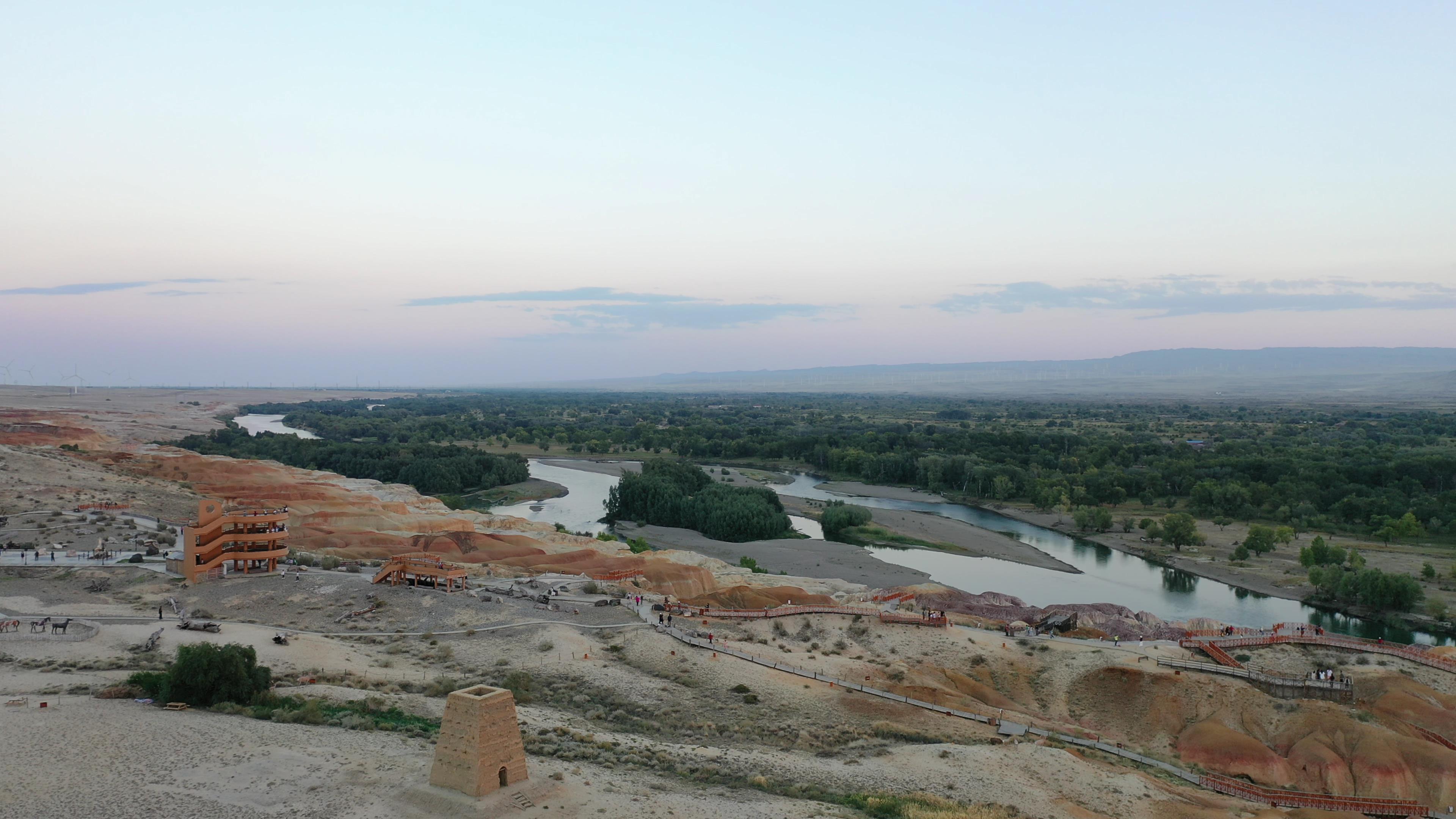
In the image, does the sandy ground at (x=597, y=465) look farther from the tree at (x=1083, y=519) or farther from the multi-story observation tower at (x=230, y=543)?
the multi-story observation tower at (x=230, y=543)

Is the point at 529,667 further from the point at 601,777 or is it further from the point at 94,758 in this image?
the point at 94,758

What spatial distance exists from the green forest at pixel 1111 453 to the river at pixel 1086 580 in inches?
494

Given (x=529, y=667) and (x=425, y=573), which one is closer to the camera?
(x=529, y=667)

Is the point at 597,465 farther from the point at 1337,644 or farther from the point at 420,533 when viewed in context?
the point at 1337,644

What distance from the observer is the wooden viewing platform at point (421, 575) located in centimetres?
4397

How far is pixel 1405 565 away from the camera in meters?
62.3

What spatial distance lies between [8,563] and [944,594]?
47899 mm

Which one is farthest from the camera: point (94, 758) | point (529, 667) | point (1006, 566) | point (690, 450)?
point (690, 450)

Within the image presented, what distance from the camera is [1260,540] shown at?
67.6 m

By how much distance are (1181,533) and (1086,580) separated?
13.0m

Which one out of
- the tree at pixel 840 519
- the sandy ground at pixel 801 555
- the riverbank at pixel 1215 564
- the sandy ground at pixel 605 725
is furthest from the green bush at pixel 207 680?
the riverbank at pixel 1215 564

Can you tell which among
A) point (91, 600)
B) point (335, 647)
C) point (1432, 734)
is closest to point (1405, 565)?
point (1432, 734)

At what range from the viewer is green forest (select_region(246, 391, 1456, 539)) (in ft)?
268

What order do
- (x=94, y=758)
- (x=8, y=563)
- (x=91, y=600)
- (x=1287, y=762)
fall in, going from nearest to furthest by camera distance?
1. (x=94, y=758)
2. (x=1287, y=762)
3. (x=91, y=600)
4. (x=8, y=563)
